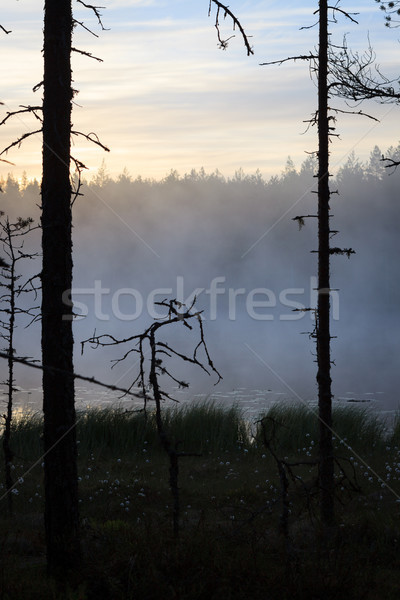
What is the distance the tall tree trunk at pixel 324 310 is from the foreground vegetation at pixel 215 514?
1.17ft

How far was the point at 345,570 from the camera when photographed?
23.0 ft

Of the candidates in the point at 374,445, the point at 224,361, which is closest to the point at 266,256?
the point at 224,361

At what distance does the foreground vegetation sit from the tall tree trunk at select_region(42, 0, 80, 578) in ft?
1.89

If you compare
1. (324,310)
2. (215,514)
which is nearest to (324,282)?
(324,310)

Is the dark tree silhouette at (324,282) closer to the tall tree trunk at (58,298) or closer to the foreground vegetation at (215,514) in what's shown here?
the foreground vegetation at (215,514)

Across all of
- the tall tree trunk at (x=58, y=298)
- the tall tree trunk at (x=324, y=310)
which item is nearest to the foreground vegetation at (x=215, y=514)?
the tall tree trunk at (x=324, y=310)

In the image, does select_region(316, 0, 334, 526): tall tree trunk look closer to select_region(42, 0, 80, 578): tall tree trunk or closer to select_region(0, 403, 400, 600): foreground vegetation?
select_region(0, 403, 400, 600): foreground vegetation

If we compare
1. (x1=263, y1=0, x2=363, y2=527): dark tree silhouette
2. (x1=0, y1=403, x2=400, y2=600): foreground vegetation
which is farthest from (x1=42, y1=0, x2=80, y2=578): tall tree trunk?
(x1=263, y1=0, x2=363, y2=527): dark tree silhouette

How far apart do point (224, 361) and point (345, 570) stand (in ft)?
153

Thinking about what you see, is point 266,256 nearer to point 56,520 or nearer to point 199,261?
point 199,261

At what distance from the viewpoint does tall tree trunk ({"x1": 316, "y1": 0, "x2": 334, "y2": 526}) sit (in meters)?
10.9

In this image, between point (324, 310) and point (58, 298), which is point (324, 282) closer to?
point (324, 310)

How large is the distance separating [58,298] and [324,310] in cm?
541

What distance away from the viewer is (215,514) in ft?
39.8
